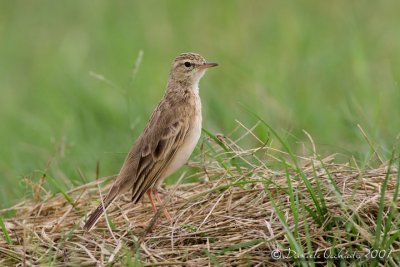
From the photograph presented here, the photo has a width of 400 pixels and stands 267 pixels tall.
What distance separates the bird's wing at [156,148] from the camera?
7.73 metres

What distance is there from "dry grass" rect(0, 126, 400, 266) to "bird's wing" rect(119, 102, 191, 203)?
29 centimetres

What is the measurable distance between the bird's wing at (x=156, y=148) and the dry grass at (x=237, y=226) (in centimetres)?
29

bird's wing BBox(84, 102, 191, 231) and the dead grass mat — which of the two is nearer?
the dead grass mat

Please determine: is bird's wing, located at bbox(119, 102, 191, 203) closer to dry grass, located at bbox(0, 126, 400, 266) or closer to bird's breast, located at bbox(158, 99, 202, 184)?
bird's breast, located at bbox(158, 99, 202, 184)

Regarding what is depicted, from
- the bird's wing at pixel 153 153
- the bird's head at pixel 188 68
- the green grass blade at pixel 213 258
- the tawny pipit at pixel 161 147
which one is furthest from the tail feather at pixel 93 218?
the bird's head at pixel 188 68

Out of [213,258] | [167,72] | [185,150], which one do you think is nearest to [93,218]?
[185,150]

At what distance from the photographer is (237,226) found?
22.0 feet

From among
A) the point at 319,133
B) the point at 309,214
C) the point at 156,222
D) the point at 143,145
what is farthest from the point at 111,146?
the point at 309,214

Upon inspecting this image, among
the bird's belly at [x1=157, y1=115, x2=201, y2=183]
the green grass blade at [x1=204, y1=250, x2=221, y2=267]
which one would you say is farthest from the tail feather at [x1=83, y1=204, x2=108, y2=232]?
the green grass blade at [x1=204, y1=250, x2=221, y2=267]

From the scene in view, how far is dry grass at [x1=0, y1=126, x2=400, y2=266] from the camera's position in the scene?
6.31 m

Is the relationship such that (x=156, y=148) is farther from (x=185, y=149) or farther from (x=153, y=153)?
(x=185, y=149)

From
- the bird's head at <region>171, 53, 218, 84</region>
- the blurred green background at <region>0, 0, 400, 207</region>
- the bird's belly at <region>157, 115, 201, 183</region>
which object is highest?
the bird's head at <region>171, 53, 218, 84</region>

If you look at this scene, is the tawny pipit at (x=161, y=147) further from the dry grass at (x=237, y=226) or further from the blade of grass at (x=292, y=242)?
the blade of grass at (x=292, y=242)

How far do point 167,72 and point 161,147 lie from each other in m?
7.11
